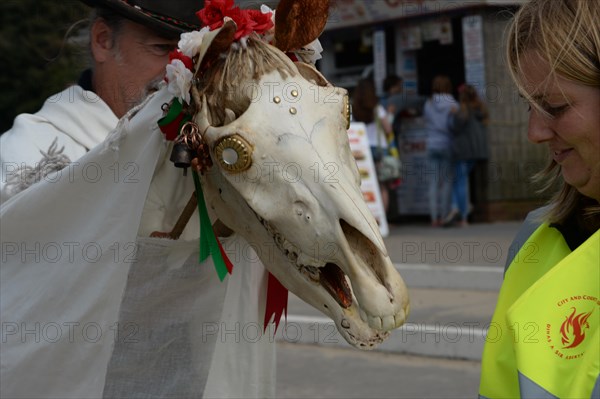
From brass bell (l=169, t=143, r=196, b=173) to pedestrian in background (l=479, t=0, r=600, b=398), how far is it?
0.73 meters

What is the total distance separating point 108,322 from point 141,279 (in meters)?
0.13

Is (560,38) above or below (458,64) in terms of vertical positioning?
above

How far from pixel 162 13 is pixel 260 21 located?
57 cm

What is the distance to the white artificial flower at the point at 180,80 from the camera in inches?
81.6

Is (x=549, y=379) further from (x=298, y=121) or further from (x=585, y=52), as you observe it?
(x=298, y=121)

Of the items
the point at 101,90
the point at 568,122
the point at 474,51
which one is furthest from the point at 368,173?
the point at 568,122

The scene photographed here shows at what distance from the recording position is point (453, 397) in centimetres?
468

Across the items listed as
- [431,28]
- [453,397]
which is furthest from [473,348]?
[431,28]

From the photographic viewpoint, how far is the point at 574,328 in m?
1.42

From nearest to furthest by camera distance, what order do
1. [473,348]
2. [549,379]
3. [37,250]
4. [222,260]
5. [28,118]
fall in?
1. [549,379]
2. [222,260]
3. [37,250]
4. [28,118]
5. [473,348]

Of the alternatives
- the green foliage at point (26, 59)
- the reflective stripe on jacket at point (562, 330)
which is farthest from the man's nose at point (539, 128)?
the green foliage at point (26, 59)

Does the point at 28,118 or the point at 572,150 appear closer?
the point at 572,150

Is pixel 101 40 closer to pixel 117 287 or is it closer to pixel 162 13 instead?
pixel 162 13

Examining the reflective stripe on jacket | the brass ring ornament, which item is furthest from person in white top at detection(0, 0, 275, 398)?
the reflective stripe on jacket
